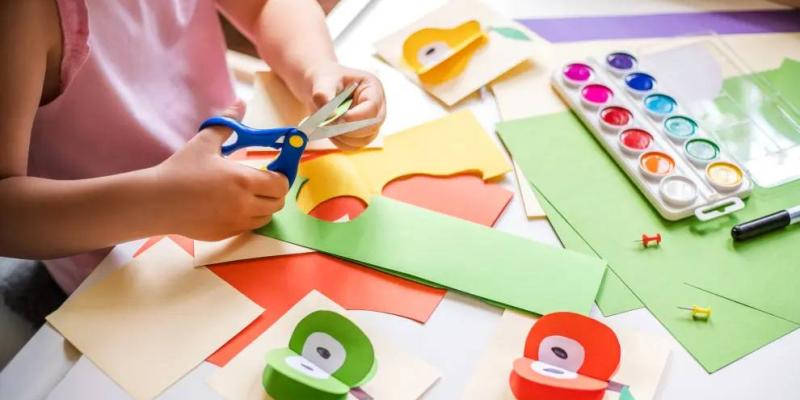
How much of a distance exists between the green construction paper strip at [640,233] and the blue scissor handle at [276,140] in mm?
205

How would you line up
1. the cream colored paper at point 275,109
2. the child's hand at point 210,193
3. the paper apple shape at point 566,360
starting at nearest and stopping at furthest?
the paper apple shape at point 566,360 < the child's hand at point 210,193 < the cream colored paper at point 275,109

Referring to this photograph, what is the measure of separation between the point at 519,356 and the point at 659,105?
0.31 metres

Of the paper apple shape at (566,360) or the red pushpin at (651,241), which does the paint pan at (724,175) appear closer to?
the red pushpin at (651,241)

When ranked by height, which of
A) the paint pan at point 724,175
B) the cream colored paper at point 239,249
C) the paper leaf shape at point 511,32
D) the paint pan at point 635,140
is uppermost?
the paper leaf shape at point 511,32

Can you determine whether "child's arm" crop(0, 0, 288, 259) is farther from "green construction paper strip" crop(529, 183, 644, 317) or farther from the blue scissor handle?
"green construction paper strip" crop(529, 183, 644, 317)

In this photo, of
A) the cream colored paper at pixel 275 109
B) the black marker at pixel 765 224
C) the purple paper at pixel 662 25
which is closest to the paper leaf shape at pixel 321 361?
the cream colored paper at pixel 275 109

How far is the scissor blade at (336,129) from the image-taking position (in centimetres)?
58

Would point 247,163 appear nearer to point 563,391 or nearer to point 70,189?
point 70,189

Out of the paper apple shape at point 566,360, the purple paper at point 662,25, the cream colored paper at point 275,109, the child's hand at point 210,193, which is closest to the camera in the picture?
the paper apple shape at point 566,360

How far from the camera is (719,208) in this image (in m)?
0.59

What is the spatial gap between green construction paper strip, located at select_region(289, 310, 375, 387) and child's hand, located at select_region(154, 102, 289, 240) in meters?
0.11

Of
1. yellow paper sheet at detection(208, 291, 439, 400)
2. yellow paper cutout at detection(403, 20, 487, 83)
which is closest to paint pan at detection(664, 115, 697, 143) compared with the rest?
yellow paper cutout at detection(403, 20, 487, 83)

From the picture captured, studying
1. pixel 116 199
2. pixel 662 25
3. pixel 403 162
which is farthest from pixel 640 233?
pixel 116 199

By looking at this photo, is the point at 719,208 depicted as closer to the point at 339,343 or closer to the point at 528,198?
the point at 528,198
